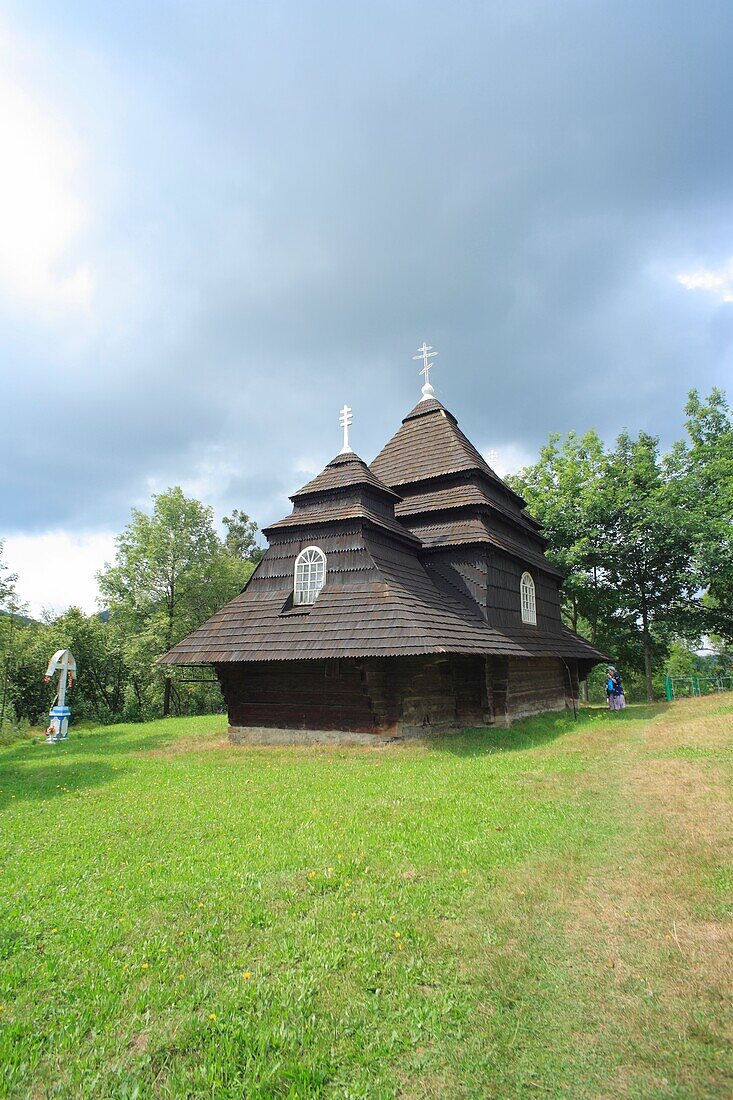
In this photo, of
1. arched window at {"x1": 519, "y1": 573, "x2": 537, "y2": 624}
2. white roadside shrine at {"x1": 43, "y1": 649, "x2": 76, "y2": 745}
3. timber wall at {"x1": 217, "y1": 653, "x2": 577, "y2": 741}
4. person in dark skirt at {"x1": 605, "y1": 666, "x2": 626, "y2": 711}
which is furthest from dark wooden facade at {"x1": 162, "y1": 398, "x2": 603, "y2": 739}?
white roadside shrine at {"x1": 43, "y1": 649, "x2": 76, "y2": 745}

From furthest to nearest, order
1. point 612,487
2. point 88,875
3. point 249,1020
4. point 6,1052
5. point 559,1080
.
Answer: point 612,487 < point 88,875 < point 249,1020 < point 6,1052 < point 559,1080

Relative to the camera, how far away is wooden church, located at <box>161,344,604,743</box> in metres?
12.1

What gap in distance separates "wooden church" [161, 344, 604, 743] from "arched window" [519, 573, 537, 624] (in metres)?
0.10

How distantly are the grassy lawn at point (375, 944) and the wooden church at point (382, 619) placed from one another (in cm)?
433

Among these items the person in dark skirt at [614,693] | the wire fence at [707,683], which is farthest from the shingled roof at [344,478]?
the wire fence at [707,683]

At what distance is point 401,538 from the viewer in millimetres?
14680

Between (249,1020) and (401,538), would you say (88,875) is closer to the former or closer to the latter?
(249,1020)

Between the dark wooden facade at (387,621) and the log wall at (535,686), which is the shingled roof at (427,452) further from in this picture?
the log wall at (535,686)

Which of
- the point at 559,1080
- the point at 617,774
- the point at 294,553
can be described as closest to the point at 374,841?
the point at 559,1080

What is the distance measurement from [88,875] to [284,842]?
1928mm

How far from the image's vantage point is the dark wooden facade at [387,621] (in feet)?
39.7

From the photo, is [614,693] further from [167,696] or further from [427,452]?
[167,696]

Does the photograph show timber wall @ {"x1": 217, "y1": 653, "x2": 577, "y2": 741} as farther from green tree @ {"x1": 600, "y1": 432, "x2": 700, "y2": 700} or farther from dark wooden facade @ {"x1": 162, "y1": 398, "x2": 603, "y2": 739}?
green tree @ {"x1": 600, "y1": 432, "x2": 700, "y2": 700}

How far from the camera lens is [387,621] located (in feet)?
37.7
